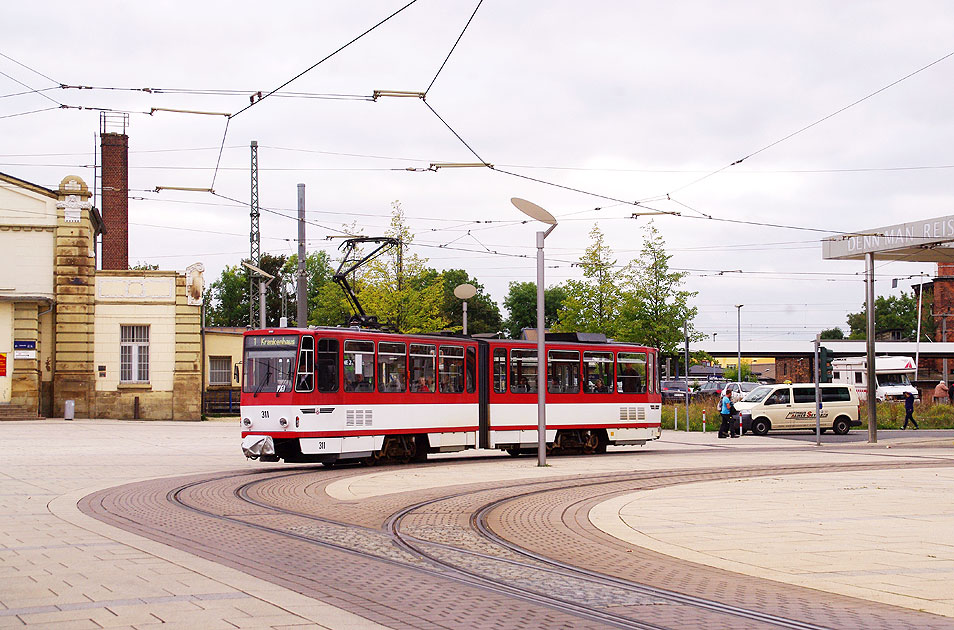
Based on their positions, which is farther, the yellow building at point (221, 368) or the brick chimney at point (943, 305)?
the brick chimney at point (943, 305)

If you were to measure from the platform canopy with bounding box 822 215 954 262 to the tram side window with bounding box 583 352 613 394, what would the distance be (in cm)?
854

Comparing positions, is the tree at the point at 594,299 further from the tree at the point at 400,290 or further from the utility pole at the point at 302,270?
the utility pole at the point at 302,270

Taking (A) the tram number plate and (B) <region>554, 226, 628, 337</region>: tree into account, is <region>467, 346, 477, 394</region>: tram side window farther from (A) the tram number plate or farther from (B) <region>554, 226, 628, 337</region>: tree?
(B) <region>554, 226, 628, 337</region>: tree

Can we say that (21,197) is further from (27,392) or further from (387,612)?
(387,612)

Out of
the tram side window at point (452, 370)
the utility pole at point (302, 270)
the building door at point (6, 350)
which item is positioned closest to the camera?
the tram side window at point (452, 370)

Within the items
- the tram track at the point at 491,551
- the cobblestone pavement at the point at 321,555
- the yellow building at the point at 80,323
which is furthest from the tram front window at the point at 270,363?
the yellow building at the point at 80,323

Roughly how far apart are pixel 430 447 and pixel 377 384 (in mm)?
2345

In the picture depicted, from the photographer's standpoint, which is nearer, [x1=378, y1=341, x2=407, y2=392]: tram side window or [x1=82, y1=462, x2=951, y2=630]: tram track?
[x1=82, y1=462, x2=951, y2=630]: tram track

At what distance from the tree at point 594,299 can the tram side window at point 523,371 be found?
23181mm

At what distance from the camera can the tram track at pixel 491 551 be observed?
762 cm

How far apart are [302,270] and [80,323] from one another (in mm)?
18673

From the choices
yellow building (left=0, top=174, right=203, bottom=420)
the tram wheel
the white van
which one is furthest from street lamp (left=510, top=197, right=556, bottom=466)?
yellow building (left=0, top=174, right=203, bottom=420)

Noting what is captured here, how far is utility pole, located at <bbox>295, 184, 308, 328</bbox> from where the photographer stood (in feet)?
93.9

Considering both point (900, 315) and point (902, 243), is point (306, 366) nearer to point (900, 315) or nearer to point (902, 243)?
point (902, 243)
